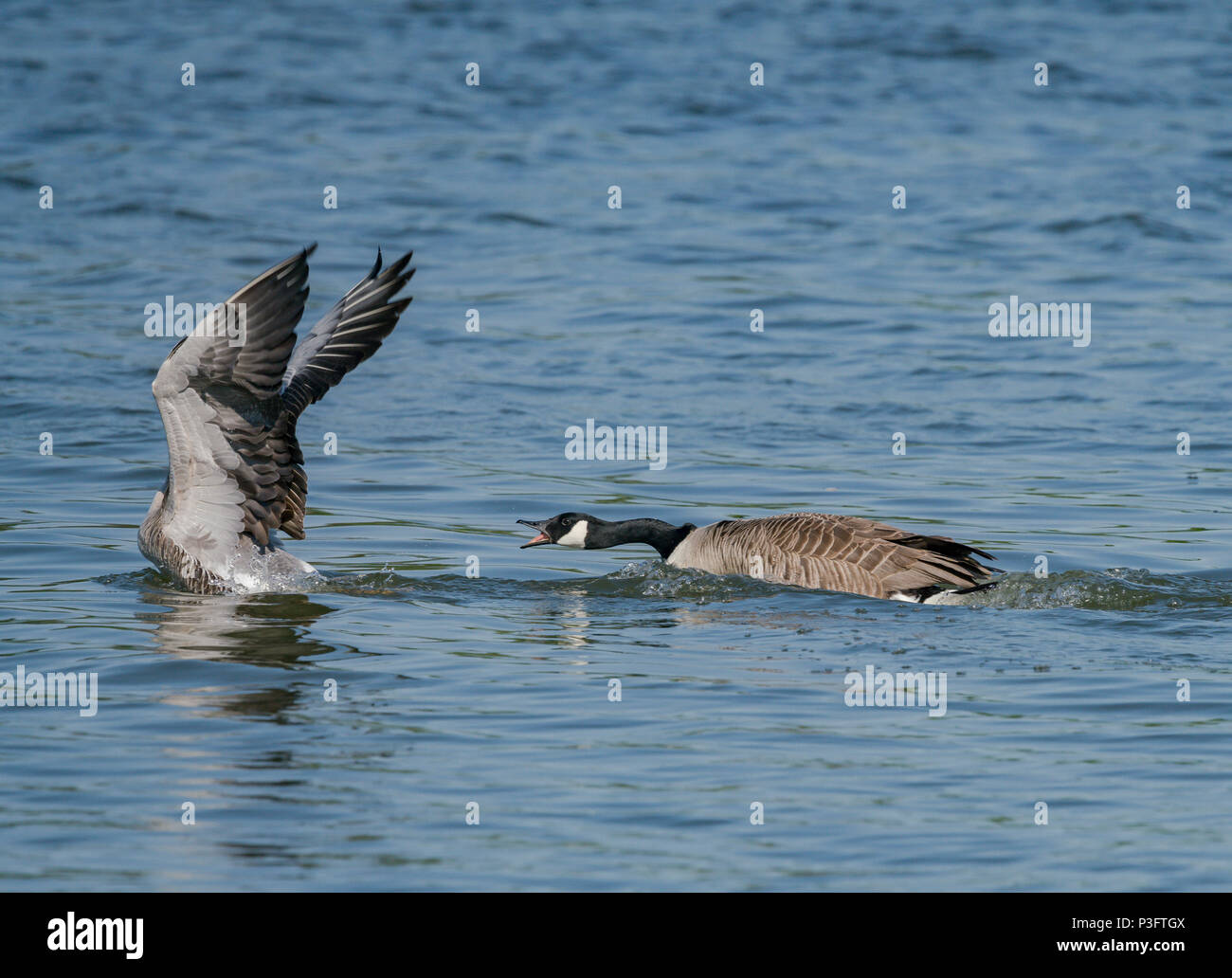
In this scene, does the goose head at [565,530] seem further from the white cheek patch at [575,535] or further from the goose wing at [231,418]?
the goose wing at [231,418]

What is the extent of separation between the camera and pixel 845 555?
10.3 meters

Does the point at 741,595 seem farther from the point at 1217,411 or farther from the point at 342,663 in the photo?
the point at 1217,411

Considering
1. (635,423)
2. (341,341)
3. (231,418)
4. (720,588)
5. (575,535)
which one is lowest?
(720,588)

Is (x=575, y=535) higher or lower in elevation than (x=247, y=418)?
lower

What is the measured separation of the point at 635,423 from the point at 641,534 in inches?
169

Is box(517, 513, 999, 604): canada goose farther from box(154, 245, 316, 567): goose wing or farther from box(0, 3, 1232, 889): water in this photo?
box(154, 245, 316, 567): goose wing

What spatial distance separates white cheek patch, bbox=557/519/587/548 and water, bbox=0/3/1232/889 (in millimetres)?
308

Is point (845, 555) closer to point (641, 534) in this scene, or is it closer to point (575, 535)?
point (641, 534)

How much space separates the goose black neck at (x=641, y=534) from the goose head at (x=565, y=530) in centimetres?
8

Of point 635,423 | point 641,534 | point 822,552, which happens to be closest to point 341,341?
point 641,534

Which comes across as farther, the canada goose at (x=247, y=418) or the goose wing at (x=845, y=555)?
the goose wing at (x=845, y=555)

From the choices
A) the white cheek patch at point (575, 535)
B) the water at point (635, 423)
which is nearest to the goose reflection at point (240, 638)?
the water at point (635, 423)

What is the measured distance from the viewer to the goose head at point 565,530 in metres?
11.1

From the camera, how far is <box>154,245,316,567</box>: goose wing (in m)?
8.84
